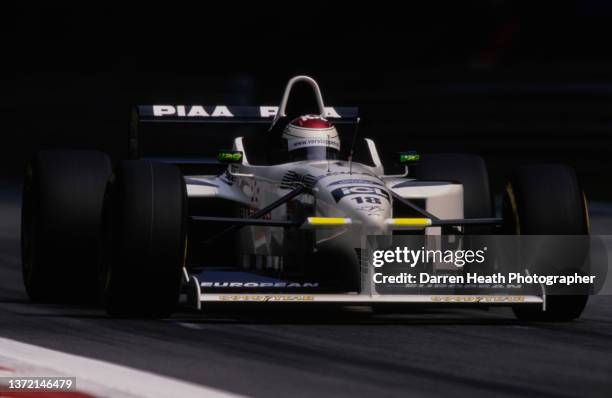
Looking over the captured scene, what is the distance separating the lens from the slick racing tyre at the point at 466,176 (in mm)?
12312

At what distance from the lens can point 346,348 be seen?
29.2 feet

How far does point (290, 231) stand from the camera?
1082 centimetres

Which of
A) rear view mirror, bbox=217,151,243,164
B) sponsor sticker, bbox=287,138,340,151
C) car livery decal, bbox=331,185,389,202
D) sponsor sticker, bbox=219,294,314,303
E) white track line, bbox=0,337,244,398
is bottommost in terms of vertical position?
white track line, bbox=0,337,244,398

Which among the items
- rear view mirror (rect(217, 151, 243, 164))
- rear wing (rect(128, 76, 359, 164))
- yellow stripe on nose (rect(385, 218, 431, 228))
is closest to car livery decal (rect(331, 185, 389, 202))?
yellow stripe on nose (rect(385, 218, 431, 228))

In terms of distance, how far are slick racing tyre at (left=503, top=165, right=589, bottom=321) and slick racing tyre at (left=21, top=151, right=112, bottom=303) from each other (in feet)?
8.86

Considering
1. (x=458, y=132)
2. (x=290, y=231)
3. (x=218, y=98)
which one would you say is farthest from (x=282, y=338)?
(x=218, y=98)

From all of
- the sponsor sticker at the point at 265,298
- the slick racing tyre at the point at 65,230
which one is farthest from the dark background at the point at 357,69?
the sponsor sticker at the point at 265,298

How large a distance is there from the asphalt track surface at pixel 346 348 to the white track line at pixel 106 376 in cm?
17

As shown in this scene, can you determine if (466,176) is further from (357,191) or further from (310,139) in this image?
(357,191)

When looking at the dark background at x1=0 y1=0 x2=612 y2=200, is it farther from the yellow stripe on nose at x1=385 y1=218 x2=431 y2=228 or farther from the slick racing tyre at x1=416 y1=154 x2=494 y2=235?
the yellow stripe on nose at x1=385 y1=218 x2=431 y2=228

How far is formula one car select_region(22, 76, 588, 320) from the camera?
981 centimetres

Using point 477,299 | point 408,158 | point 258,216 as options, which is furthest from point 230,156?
point 477,299

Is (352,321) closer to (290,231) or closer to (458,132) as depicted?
(290,231)

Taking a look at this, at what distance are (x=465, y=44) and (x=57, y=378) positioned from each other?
27.1 m
